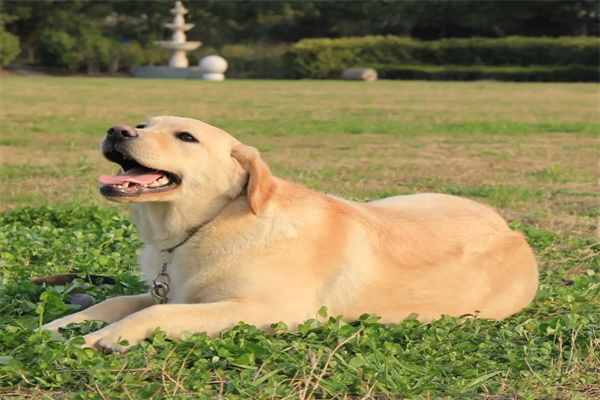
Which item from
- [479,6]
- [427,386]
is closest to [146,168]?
[427,386]

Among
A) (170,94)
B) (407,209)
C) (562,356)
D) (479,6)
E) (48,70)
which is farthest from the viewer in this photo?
(479,6)

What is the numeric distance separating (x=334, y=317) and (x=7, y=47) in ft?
142

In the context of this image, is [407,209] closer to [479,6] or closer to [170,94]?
[170,94]

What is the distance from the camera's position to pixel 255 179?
417cm

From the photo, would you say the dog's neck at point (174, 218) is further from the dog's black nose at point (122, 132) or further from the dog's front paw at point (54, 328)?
the dog's front paw at point (54, 328)

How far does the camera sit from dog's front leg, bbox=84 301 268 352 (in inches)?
149

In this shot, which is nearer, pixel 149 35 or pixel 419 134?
pixel 419 134

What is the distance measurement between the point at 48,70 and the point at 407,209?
44525 millimetres

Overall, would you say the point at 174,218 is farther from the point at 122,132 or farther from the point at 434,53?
the point at 434,53

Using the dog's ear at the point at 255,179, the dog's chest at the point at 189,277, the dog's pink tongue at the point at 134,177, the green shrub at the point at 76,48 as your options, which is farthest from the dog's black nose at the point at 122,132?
the green shrub at the point at 76,48

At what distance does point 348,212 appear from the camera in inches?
175

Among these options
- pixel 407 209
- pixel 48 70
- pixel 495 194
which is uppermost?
pixel 407 209

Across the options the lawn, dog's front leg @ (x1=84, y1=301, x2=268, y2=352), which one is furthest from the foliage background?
dog's front leg @ (x1=84, y1=301, x2=268, y2=352)

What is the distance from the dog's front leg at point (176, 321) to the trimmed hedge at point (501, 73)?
3770 cm
